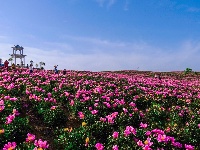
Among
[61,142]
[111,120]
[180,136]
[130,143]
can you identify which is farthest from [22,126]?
[180,136]

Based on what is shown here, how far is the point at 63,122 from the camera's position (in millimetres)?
10805

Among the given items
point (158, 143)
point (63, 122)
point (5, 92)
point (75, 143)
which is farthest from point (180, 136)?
point (5, 92)

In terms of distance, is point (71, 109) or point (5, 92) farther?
point (5, 92)

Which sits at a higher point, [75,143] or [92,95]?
[92,95]

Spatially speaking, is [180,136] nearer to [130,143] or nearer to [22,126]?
[130,143]

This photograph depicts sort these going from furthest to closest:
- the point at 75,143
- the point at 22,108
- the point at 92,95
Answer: the point at 92,95 < the point at 22,108 < the point at 75,143

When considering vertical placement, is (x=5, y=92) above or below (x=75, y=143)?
above

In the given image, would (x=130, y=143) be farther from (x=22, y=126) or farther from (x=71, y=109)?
(x=71, y=109)

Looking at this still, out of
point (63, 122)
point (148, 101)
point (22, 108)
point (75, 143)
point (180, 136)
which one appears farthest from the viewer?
point (148, 101)

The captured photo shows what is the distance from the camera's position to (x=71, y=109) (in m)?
12.4

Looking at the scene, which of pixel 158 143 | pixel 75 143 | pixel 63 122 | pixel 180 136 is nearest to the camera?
pixel 158 143

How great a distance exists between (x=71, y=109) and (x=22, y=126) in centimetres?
350

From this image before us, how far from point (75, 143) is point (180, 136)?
3.32m

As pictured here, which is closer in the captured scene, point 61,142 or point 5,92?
point 61,142
